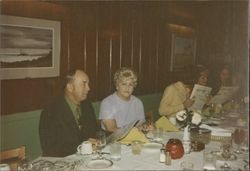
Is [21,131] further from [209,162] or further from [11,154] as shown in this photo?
[209,162]

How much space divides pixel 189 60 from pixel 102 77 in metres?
2.00

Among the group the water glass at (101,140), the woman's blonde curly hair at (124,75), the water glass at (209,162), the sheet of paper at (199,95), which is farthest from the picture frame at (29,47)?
the water glass at (209,162)

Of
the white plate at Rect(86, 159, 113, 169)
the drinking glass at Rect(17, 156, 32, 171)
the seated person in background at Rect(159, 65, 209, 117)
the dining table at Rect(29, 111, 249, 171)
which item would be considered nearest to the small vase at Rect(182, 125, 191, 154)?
the dining table at Rect(29, 111, 249, 171)

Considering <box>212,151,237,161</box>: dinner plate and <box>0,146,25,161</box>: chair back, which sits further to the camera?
<box>0,146,25,161</box>: chair back

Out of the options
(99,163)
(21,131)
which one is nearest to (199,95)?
(99,163)

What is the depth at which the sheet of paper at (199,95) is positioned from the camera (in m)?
2.31

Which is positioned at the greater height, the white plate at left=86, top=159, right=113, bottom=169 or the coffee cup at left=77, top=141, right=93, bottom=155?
the coffee cup at left=77, top=141, right=93, bottom=155

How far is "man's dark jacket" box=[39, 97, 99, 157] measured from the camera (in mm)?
1844

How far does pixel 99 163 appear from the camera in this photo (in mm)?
1413

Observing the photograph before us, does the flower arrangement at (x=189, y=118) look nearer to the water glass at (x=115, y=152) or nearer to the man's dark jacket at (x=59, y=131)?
the water glass at (x=115, y=152)

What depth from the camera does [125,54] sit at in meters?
3.70

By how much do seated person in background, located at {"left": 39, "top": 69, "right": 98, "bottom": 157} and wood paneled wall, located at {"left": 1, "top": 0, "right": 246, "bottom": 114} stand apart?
0.71 m

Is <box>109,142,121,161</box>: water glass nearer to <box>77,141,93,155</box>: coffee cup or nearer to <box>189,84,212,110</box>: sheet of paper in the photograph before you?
<box>77,141,93,155</box>: coffee cup

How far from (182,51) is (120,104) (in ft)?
8.88
